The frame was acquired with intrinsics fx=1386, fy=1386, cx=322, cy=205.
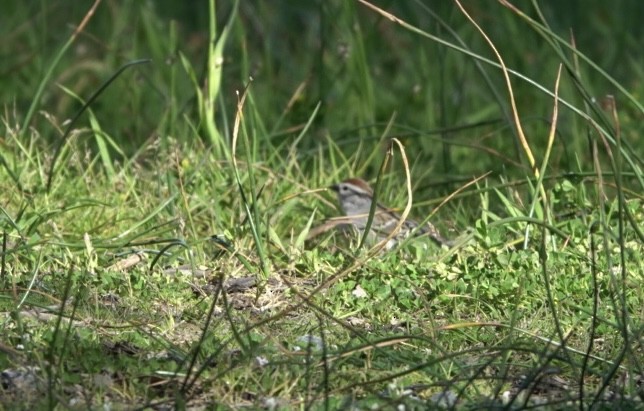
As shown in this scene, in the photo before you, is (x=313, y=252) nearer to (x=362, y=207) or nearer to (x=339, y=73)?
(x=362, y=207)

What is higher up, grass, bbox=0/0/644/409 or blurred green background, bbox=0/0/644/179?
grass, bbox=0/0/644/409

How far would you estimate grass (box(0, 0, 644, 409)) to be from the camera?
3992 mm

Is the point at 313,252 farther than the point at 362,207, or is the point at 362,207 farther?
the point at 362,207

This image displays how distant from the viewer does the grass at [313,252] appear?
13.1 feet

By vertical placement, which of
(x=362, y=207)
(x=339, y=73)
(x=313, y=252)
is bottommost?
(x=362, y=207)

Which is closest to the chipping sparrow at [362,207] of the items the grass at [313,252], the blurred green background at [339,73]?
the grass at [313,252]

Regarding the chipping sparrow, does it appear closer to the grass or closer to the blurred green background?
the grass

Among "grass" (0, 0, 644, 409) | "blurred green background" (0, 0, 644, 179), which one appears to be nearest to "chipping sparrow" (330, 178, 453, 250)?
"grass" (0, 0, 644, 409)

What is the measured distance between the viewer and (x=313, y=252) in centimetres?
532

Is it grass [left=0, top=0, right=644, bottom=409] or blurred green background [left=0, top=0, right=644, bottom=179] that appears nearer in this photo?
grass [left=0, top=0, right=644, bottom=409]

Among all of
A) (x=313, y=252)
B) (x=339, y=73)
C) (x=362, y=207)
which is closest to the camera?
(x=313, y=252)

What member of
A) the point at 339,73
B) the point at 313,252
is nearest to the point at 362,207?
the point at 313,252

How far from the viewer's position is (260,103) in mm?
8500

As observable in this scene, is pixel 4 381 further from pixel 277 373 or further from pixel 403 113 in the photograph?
pixel 403 113
